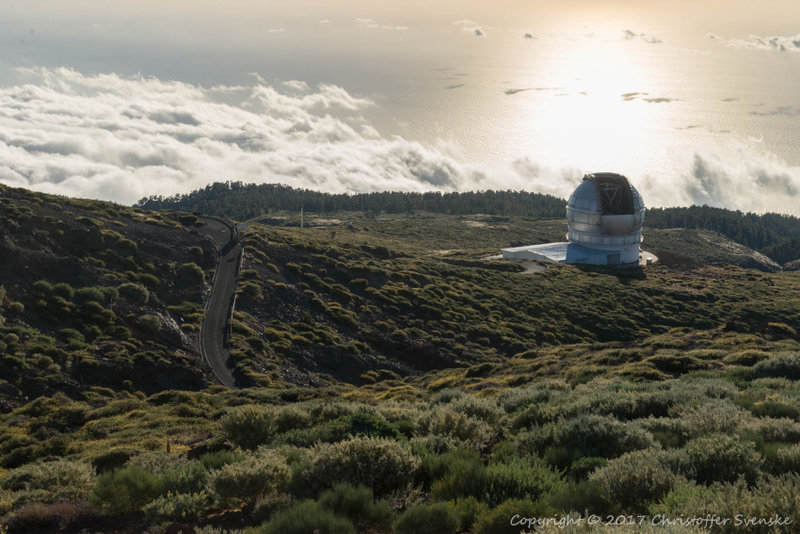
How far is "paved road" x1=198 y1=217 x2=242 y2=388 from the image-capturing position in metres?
36.7

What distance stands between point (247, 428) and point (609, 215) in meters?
78.1

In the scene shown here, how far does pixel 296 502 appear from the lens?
8992 mm

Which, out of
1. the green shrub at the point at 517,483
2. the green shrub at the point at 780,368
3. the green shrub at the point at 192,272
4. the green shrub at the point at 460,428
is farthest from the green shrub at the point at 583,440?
the green shrub at the point at 192,272

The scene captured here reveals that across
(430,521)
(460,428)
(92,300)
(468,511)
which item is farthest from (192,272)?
(430,521)

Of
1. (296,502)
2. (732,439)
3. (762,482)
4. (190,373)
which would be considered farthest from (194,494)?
(190,373)

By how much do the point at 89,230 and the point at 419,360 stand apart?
2951 centimetres

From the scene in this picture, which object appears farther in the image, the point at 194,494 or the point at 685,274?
the point at 685,274

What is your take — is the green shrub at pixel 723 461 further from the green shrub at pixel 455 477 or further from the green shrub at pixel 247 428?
the green shrub at pixel 247 428

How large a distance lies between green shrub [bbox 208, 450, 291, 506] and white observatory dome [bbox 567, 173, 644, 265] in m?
80.0

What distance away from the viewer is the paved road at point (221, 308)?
36.7m

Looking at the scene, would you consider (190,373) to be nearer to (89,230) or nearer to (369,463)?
(89,230)

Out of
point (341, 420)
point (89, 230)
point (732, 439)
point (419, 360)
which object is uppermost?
point (89, 230)

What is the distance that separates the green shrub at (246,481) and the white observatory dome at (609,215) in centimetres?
7995

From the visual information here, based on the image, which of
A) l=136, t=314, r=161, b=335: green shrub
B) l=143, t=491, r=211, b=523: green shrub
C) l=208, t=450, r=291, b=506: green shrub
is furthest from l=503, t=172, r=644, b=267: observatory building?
l=143, t=491, r=211, b=523: green shrub
